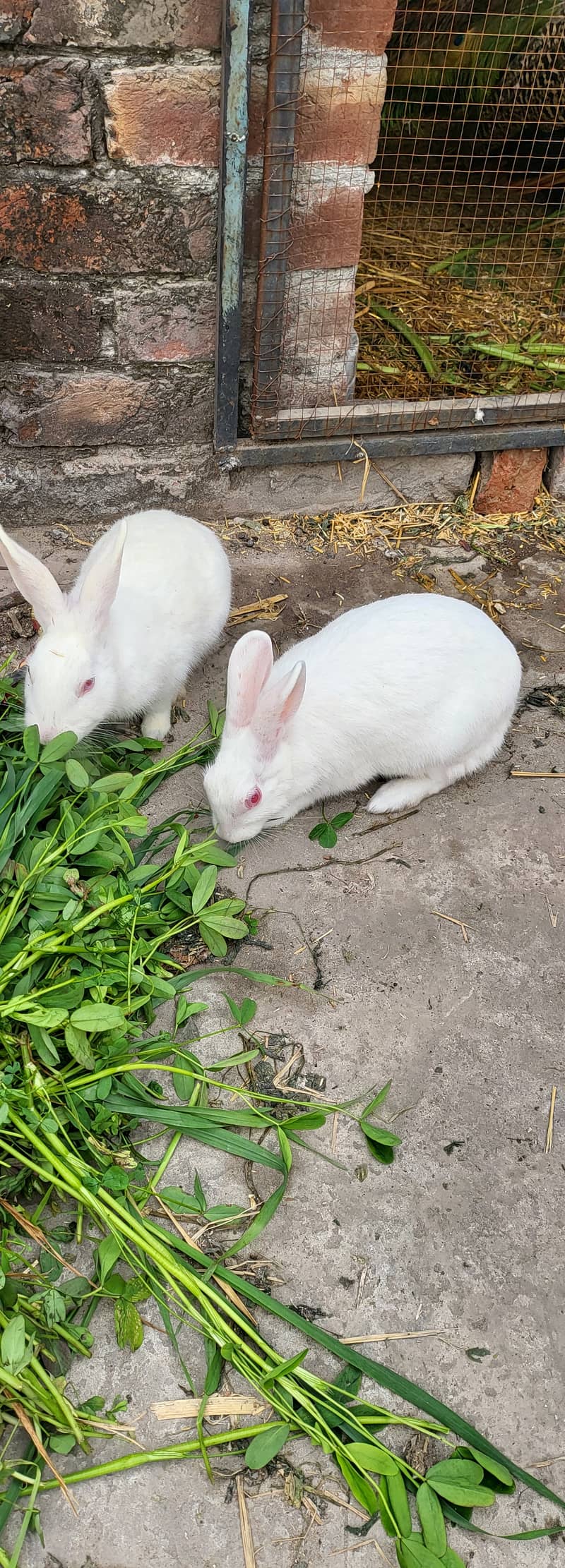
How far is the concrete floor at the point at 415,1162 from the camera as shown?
1605 mm

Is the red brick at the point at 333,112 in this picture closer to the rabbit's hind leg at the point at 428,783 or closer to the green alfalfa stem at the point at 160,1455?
the rabbit's hind leg at the point at 428,783

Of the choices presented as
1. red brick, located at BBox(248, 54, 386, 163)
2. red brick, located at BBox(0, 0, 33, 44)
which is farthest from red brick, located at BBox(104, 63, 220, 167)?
red brick, located at BBox(0, 0, 33, 44)

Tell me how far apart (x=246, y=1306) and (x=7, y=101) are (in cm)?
294

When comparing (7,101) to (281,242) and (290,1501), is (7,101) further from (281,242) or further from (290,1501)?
(290,1501)

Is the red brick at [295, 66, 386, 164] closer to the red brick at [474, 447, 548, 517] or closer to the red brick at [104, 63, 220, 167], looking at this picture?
the red brick at [104, 63, 220, 167]

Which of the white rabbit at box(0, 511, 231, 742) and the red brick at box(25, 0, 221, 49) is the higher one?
the red brick at box(25, 0, 221, 49)

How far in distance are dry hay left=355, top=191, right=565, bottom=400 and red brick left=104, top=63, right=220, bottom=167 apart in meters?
1.11

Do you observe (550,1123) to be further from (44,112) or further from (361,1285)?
(44,112)

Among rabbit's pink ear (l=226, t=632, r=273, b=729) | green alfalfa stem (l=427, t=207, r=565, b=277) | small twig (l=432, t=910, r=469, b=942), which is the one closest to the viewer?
rabbit's pink ear (l=226, t=632, r=273, b=729)

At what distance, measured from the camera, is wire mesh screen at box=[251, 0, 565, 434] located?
10.3 feet

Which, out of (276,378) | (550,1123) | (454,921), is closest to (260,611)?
(276,378)

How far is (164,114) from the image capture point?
288 cm

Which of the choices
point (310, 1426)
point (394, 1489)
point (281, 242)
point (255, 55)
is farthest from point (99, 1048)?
point (255, 55)

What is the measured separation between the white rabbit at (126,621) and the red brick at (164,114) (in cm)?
97
